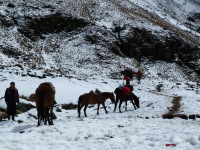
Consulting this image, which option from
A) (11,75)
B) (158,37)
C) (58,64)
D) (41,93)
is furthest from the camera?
(158,37)

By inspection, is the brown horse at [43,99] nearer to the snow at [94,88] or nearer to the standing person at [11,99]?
the snow at [94,88]

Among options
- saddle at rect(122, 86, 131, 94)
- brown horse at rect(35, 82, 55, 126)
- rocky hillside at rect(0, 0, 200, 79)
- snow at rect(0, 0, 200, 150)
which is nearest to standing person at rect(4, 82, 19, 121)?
snow at rect(0, 0, 200, 150)

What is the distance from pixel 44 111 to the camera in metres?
7.82

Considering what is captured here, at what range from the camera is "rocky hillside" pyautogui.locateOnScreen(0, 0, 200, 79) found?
36281 mm

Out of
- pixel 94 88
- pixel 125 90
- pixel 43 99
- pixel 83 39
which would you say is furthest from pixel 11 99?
pixel 83 39

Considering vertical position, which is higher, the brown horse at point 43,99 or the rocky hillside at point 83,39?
the rocky hillside at point 83,39

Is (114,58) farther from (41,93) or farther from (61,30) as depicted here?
(41,93)

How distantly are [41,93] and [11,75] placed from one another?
13.1 meters

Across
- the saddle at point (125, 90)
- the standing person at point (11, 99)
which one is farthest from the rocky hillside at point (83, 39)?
the standing person at point (11, 99)

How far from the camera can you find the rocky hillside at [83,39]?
1428 inches

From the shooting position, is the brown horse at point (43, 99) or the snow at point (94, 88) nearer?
the snow at point (94, 88)

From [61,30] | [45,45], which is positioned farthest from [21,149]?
[61,30]

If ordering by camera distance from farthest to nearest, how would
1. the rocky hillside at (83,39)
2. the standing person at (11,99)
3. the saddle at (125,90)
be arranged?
1. the rocky hillside at (83,39)
2. the saddle at (125,90)
3. the standing person at (11,99)

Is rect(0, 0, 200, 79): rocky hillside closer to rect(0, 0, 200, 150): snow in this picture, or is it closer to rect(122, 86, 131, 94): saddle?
rect(0, 0, 200, 150): snow
